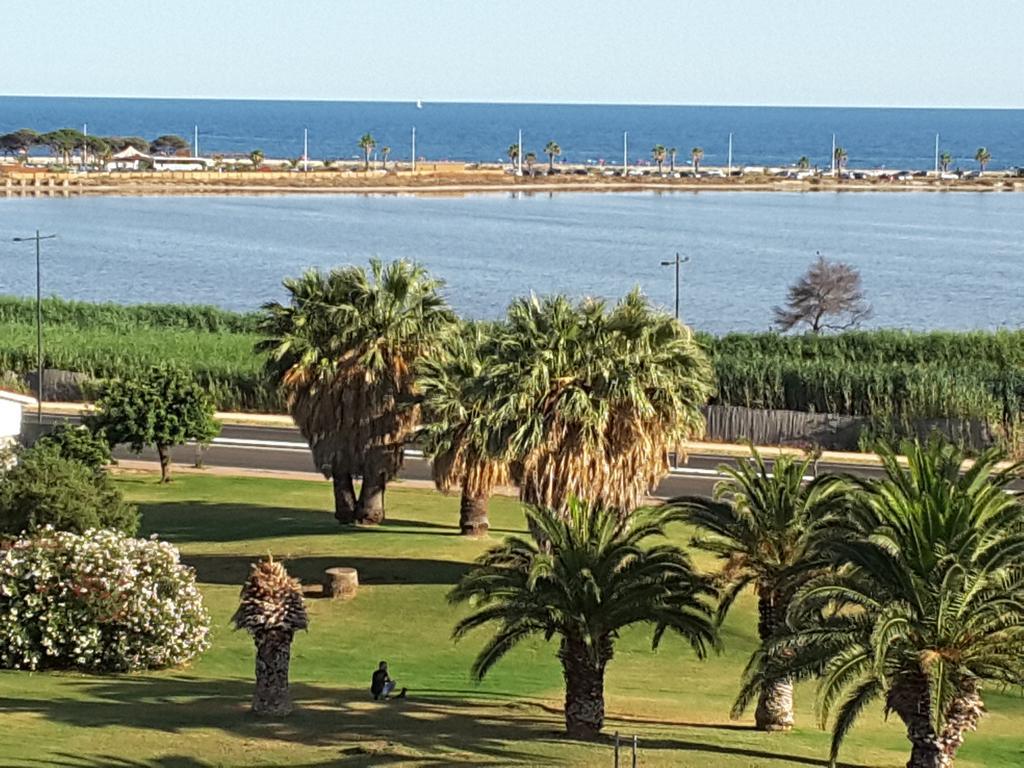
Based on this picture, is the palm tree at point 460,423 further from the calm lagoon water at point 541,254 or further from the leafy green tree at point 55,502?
the calm lagoon water at point 541,254

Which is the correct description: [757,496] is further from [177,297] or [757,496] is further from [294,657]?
[177,297]

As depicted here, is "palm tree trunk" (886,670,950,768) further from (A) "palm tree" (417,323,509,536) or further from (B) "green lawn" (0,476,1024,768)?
(A) "palm tree" (417,323,509,536)

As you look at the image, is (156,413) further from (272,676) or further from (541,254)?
(541,254)

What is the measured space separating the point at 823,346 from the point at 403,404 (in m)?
38.2

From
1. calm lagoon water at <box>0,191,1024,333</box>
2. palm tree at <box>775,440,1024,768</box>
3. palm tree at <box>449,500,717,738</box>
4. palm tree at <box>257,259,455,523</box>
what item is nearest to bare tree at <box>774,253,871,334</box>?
calm lagoon water at <box>0,191,1024,333</box>

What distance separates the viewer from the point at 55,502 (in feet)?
121

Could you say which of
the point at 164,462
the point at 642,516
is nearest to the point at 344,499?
the point at 642,516

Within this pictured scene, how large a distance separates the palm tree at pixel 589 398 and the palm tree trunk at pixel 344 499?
31.3 feet

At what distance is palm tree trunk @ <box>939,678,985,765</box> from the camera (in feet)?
77.9

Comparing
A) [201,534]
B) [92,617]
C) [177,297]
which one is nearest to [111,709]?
[92,617]

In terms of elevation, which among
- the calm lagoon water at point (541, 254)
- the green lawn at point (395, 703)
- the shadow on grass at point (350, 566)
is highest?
the calm lagoon water at point (541, 254)

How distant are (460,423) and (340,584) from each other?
4.58 metres

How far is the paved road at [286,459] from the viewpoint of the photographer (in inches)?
2181

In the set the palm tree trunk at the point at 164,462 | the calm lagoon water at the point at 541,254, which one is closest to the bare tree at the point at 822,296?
Answer: the calm lagoon water at the point at 541,254
